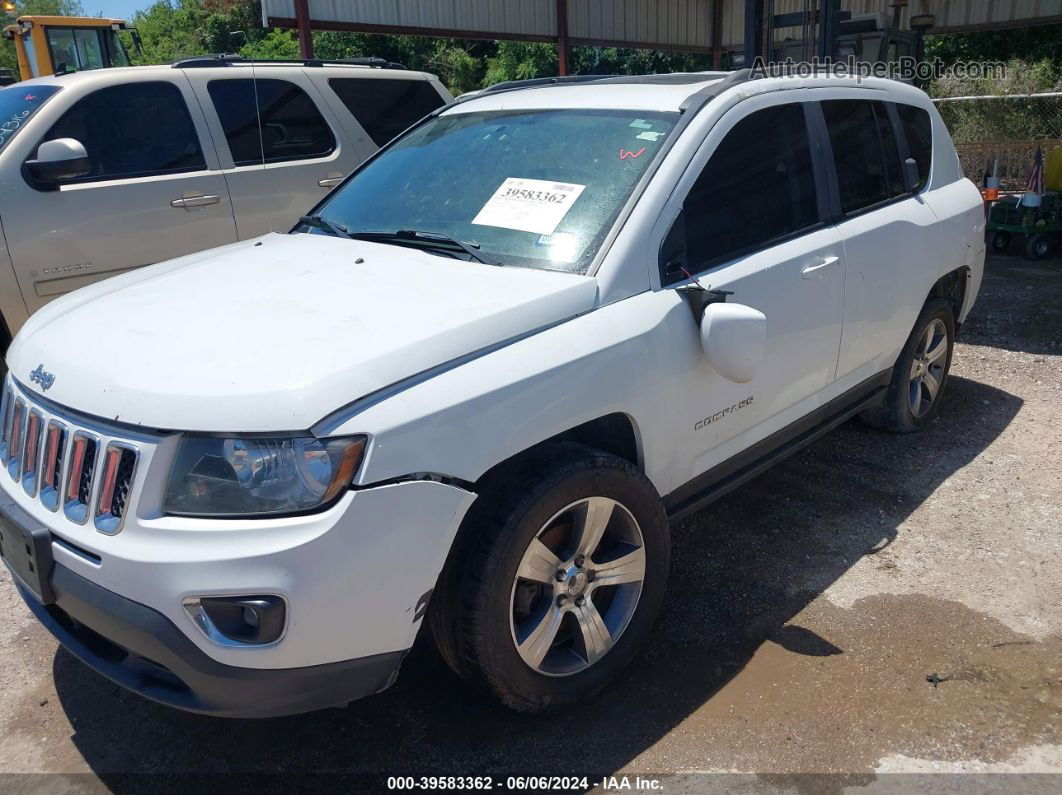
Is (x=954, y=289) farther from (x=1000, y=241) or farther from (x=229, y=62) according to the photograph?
(x=1000, y=241)

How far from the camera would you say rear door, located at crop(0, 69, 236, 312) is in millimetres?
5367

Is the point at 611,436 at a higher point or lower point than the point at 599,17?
lower

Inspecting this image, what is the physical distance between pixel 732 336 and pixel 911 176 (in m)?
2.18

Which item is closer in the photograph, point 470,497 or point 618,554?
point 470,497

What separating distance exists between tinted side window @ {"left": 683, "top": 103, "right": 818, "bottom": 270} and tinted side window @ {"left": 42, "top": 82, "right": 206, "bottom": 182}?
3.93 meters

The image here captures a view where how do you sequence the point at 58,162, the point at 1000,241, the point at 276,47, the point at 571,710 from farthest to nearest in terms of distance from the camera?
the point at 276,47 → the point at 1000,241 → the point at 58,162 → the point at 571,710

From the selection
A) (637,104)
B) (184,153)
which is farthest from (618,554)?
(184,153)

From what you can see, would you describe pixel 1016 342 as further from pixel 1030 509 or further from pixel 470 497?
pixel 470 497

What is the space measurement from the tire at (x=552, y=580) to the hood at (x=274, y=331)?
45cm

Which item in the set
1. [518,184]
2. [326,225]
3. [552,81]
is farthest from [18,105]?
[518,184]

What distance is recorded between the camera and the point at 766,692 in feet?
10.0

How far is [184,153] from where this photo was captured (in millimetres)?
5988

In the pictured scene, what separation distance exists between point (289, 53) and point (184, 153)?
107ft

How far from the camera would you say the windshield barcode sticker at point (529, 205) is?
3174mm
